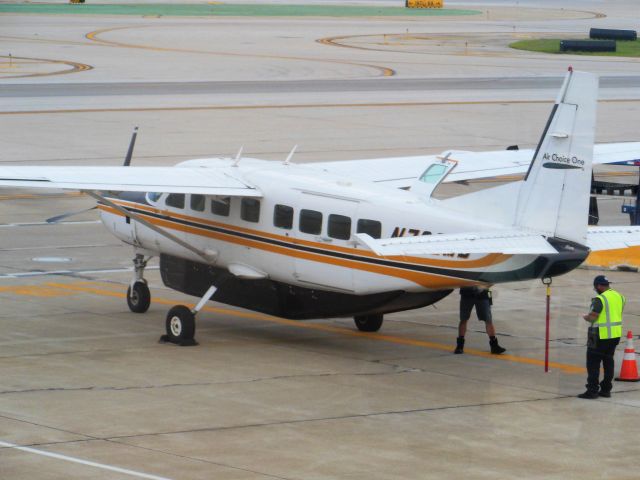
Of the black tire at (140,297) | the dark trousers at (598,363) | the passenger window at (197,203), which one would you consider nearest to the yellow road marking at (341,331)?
the black tire at (140,297)

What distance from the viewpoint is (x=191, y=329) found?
65.7 feet

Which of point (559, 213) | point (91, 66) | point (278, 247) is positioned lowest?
point (91, 66)

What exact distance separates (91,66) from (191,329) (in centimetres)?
5532

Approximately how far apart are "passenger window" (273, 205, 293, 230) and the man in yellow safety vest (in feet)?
16.4

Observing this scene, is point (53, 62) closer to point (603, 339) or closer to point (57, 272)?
point (57, 272)

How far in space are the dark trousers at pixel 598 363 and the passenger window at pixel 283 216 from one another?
513 centimetres

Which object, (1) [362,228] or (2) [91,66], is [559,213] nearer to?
(1) [362,228]

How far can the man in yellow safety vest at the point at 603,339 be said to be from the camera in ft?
56.0

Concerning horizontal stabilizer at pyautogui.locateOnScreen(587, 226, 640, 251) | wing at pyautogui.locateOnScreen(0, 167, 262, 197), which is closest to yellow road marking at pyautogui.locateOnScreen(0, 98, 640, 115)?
wing at pyautogui.locateOnScreen(0, 167, 262, 197)

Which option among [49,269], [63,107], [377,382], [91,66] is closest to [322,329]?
[377,382]

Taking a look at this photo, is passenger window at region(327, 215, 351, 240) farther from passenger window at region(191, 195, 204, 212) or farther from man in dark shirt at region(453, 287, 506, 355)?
passenger window at region(191, 195, 204, 212)

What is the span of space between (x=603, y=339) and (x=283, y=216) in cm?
540

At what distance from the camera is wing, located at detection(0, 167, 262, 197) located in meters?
18.5

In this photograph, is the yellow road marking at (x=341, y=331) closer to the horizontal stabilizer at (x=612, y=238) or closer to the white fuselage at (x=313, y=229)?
the white fuselage at (x=313, y=229)
